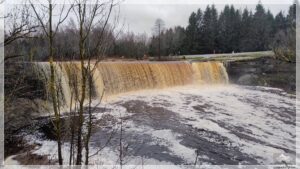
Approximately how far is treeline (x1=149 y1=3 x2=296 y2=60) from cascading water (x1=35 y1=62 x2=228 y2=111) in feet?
55.1

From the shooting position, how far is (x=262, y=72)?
19078mm

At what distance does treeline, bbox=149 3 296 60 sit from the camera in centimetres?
3603

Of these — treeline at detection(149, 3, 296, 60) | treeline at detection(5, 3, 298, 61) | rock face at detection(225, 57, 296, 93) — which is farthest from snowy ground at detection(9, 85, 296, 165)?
treeline at detection(149, 3, 296, 60)

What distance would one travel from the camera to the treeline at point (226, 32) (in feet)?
118

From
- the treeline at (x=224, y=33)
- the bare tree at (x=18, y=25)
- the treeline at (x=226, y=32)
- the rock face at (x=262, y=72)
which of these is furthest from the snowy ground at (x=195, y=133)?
the treeline at (x=226, y=32)

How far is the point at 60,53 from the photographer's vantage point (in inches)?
106

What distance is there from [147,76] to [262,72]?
884cm

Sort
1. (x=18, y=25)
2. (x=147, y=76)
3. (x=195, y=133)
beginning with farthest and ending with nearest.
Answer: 1. (x=147, y=76)
2. (x=195, y=133)
3. (x=18, y=25)

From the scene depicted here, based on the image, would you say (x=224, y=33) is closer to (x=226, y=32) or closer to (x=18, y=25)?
(x=226, y=32)

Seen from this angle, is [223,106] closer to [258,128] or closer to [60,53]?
[258,128]

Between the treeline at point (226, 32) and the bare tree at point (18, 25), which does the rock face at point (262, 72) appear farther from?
the bare tree at point (18, 25)

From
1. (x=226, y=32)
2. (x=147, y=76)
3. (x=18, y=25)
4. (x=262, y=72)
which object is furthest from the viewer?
(x=226, y=32)

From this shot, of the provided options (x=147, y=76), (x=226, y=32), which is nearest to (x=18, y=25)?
(x=147, y=76)

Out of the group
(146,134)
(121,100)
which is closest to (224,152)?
(146,134)
